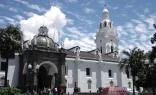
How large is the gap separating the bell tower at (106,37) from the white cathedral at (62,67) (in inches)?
197

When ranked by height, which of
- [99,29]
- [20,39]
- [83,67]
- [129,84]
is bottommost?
[129,84]

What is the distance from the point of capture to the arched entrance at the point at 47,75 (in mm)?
42156

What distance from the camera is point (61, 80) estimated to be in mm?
40781

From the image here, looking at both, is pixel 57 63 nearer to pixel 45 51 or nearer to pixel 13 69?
pixel 45 51

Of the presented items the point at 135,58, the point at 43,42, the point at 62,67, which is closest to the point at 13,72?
the point at 43,42

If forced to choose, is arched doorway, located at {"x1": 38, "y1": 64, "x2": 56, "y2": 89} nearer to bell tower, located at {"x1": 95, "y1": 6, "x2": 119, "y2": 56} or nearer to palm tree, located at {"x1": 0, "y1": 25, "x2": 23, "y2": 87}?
palm tree, located at {"x1": 0, "y1": 25, "x2": 23, "y2": 87}

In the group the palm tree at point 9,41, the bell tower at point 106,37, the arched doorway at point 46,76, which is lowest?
the arched doorway at point 46,76

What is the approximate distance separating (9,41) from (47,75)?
13.6 meters

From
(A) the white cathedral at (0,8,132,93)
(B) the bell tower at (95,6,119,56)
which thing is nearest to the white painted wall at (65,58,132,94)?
(A) the white cathedral at (0,8,132,93)

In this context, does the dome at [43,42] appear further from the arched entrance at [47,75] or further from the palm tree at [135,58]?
the palm tree at [135,58]

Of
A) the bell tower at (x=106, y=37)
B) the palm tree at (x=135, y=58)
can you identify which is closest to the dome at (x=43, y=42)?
the palm tree at (x=135, y=58)

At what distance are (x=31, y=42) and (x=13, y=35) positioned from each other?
31.7 ft

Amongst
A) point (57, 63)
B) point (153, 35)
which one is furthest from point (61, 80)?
point (153, 35)

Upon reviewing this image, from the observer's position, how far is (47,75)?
140ft
